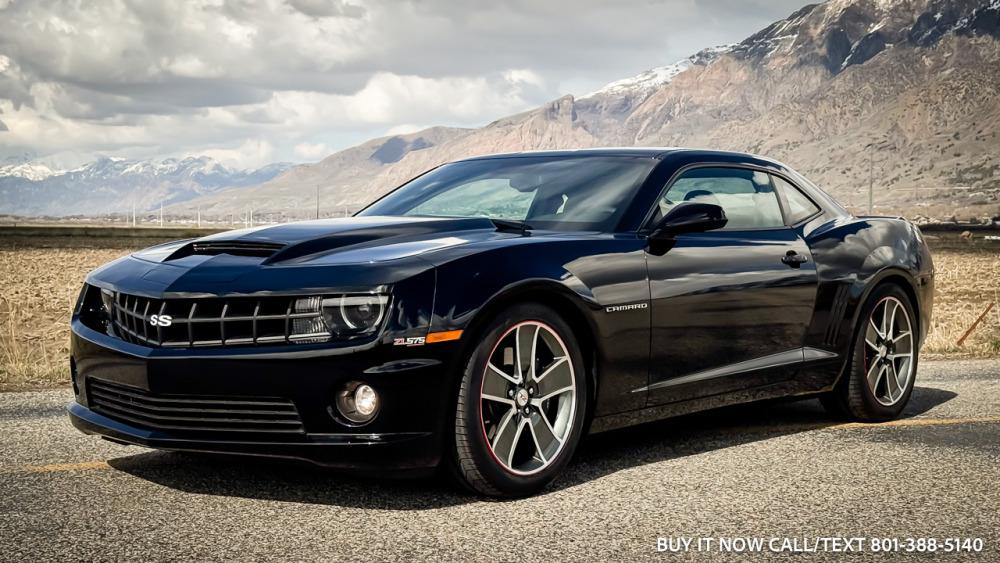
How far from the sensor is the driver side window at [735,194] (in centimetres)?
596

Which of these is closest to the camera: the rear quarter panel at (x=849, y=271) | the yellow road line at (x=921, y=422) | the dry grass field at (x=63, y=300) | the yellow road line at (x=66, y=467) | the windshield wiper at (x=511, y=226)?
the yellow road line at (x=66, y=467)

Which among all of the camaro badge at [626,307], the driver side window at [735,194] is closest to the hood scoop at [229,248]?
the camaro badge at [626,307]

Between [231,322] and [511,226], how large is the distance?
4.83 ft

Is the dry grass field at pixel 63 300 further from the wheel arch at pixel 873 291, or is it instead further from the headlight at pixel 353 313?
the headlight at pixel 353 313

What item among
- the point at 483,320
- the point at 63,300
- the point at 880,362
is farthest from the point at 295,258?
the point at 63,300

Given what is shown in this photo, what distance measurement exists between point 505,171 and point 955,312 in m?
16.5

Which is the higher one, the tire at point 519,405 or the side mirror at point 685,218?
the side mirror at point 685,218

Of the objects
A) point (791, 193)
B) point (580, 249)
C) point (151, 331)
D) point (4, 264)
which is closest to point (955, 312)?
point (791, 193)

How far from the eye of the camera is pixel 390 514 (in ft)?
14.5

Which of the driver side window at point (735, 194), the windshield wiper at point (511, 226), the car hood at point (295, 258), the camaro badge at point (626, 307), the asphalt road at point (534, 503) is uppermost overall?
the driver side window at point (735, 194)

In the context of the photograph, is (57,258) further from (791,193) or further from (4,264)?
(791,193)

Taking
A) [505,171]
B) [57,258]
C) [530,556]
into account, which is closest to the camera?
[530,556]

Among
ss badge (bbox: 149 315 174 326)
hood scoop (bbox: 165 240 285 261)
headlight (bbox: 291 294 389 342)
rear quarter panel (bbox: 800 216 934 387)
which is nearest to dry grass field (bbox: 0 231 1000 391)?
hood scoop (bbox: 165 240 285 261)

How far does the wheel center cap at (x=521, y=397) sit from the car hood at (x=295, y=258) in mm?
660
